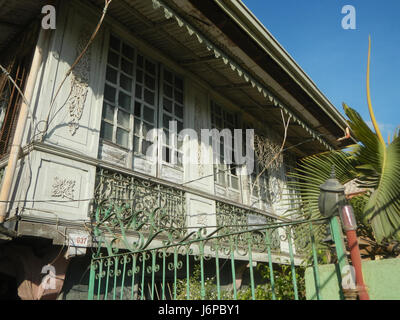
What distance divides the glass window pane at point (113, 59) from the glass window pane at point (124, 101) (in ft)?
1.71

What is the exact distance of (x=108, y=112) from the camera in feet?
18.1

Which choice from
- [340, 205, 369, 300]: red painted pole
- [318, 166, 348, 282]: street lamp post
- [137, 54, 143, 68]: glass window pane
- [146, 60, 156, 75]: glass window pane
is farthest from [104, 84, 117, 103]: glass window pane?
[340, 205, 369, 300]: red painted pole

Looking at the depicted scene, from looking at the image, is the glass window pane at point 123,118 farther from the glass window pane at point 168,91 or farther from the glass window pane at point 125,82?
the glass window pane at point 168,91

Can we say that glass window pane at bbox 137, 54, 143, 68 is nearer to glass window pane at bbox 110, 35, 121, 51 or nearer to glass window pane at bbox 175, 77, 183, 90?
glass window pane at bbox 110, 35, 121, 51

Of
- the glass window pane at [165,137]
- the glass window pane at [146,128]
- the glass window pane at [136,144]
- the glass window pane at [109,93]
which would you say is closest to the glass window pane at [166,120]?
the glass window pane at [165,137]

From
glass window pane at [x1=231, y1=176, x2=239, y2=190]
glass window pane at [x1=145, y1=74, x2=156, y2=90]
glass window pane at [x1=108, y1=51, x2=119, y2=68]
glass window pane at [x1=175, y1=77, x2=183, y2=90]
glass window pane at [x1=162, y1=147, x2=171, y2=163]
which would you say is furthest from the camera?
glass window pane at [x1=231, y1=176, x2=239, y2=190]

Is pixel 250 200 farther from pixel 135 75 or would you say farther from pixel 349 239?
pixel 349 239

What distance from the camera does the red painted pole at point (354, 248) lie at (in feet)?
6.20

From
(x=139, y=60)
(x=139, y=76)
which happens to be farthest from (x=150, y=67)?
(x=139, y=76)

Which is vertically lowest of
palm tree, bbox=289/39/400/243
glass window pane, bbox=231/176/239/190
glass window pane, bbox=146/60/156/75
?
palm tree, bbox=289/39/400/243

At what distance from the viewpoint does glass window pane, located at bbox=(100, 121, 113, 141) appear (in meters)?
5.38

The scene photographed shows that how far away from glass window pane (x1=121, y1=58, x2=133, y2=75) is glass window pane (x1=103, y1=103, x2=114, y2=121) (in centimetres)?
88

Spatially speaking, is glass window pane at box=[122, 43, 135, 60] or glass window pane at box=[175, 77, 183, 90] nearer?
glass window pane at box=[122, 43, 135, 60]

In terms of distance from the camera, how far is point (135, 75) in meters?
6.13
